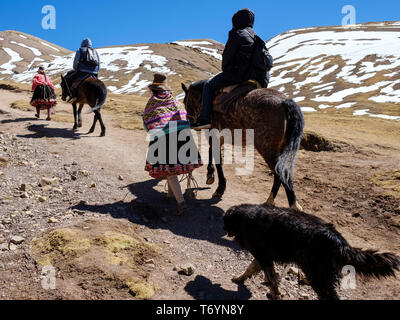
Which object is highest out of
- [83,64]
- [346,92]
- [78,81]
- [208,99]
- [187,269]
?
[346,92]

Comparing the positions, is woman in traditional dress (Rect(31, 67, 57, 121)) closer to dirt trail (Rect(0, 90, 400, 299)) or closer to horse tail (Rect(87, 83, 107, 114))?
dirt trail (Rect(0, 90, 400, 299))

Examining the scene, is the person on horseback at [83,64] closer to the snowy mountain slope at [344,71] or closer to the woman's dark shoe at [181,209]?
the woman's dark shoe at [181,209]

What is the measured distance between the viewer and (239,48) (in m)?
5.86

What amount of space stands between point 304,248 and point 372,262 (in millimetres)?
603

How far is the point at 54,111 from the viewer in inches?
554

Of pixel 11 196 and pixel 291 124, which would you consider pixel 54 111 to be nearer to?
pixel 11 196

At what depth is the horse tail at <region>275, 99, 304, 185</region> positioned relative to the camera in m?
5.09

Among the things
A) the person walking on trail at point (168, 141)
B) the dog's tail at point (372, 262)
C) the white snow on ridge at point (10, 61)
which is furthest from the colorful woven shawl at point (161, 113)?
the white snow on ridge at point (10, 61)

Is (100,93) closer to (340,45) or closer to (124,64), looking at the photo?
(124,64)

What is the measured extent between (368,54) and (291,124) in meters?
82.3

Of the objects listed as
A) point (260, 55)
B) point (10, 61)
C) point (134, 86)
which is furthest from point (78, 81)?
point (10, 61)

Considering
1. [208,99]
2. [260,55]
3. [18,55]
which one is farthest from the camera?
[18,55]

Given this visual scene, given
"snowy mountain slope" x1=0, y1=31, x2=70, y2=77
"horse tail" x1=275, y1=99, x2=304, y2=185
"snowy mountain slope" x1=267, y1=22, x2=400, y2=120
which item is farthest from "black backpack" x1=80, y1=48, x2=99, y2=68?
"snowy mountain slope" x1=0, y1=31, x2=70, y2=77

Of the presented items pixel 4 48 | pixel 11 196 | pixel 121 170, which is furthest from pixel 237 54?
pixel 4 48
